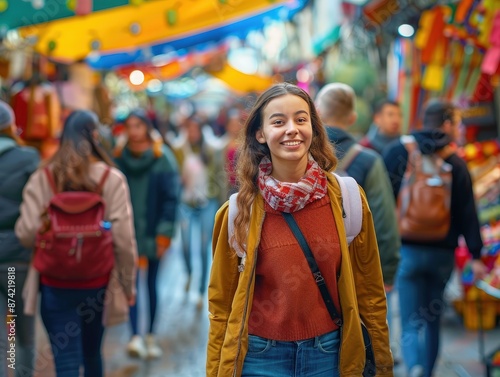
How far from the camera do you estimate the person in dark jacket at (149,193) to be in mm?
7098

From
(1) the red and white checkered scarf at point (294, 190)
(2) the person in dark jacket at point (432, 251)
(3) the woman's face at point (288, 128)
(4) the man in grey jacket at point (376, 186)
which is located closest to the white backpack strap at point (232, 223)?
(1) the red and white checkered scarf at point (294, 190)

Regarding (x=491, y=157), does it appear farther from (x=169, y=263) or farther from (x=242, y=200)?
(x=169, y=263)

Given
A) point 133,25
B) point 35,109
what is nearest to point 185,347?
point 35,109

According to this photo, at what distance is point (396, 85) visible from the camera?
32.1ft

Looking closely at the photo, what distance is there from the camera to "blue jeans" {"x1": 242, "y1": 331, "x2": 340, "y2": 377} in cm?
325

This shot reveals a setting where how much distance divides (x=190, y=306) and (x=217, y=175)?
5.32 feet

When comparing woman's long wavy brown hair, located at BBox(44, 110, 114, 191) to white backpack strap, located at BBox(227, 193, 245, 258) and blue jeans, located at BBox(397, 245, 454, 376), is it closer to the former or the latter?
white backpack strap, located at BBox(227, 193, 245, 258)

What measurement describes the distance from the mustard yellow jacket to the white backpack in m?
0.03

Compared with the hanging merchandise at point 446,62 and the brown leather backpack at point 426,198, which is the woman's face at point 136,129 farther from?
the hanging merchandise at point 446,62

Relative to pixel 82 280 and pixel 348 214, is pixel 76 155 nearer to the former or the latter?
pixel 82 280

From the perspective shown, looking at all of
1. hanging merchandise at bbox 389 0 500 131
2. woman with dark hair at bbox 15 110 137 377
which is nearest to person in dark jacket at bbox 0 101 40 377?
woman with dark hair at bbox 15 110 137 377

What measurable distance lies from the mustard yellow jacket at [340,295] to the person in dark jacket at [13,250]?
2.14 m

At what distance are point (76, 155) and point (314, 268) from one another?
7.21 feet

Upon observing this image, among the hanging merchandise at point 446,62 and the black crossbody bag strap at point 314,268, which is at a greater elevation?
the hanging merchandise at point 446,62
